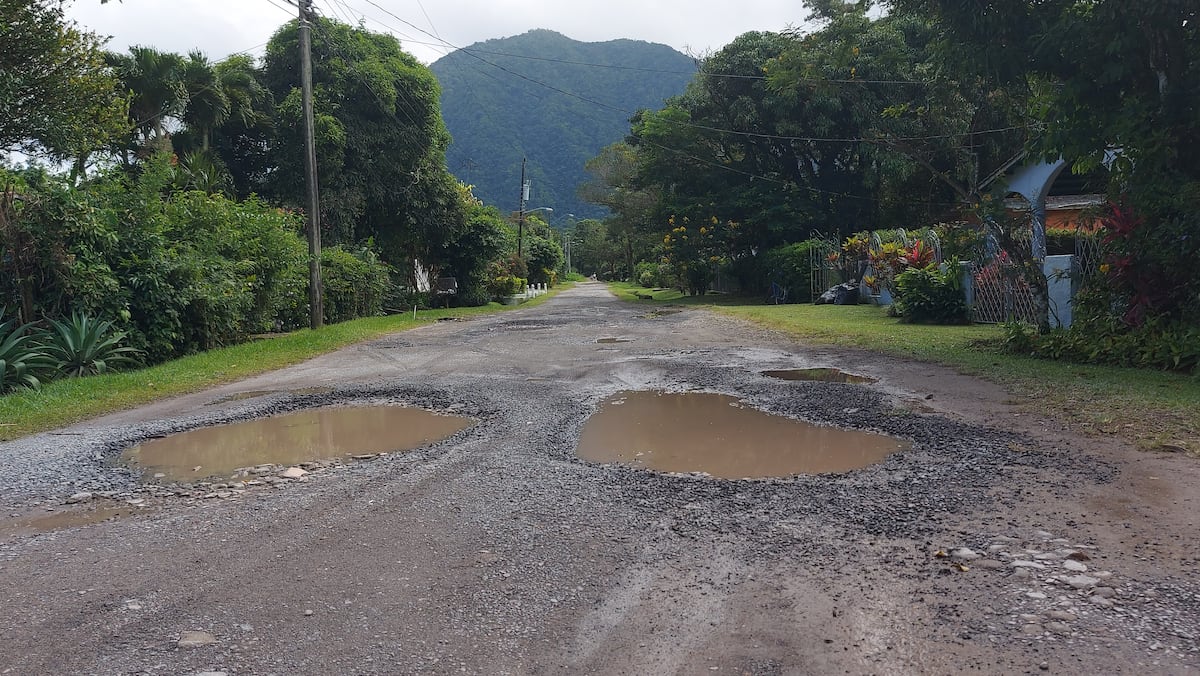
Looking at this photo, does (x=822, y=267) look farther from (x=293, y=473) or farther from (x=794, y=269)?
(x=293, y=473)

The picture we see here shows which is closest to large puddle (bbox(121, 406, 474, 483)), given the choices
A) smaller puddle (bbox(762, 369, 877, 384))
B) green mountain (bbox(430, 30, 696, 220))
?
smaller puddle (bbox(762, 369, 877, 384))

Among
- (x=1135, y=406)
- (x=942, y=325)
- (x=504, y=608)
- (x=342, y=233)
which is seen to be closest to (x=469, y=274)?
(x=342, y=233)

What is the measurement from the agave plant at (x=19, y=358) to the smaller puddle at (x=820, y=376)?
9298mm

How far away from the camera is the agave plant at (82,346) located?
1075cm

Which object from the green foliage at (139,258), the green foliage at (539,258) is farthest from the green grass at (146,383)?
the green foliage at (539,258)

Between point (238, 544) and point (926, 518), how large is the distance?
3.77 meters

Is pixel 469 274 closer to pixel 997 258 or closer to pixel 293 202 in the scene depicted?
pixel 293 202

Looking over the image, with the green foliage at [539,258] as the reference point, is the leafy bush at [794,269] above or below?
below

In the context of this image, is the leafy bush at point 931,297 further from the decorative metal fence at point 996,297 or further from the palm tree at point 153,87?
the palm tree at point 153,87

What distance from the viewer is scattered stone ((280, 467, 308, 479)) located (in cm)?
572

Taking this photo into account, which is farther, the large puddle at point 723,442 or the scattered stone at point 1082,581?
the large puddle at point 723,442

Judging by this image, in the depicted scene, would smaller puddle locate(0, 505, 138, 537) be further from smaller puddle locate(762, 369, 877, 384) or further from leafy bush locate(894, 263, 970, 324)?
leafy bush locate(894, 263, 970, 324)

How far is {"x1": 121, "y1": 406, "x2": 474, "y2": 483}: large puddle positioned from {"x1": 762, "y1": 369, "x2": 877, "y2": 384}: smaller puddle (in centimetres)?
421

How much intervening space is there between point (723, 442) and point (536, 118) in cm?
9832
